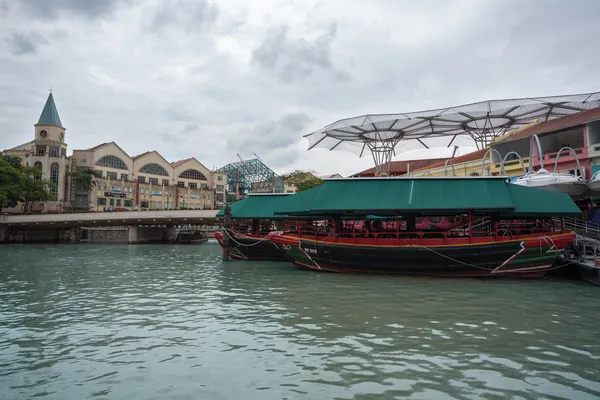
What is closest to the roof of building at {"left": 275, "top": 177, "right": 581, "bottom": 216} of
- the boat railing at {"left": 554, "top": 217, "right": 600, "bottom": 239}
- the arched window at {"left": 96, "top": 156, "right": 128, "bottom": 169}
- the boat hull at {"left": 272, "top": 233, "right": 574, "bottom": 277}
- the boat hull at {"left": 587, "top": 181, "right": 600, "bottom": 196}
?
the boat hull at {"left": 272, "top": 233, "right": 574, "bottom": 277}

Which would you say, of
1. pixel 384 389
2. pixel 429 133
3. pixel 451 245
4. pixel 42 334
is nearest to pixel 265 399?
pixel 384 389

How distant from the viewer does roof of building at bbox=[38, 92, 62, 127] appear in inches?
3144

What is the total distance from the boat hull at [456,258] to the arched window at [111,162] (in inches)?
2905

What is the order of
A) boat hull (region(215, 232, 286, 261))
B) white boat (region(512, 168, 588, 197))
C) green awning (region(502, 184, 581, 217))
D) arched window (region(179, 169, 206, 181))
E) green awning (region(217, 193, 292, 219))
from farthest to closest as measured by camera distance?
1. arched window (region(179, 169, 206, 181))
2. green awning (region(217, 193, 292, 219))
3. boat hull (region(215, 232, 286, 261))
4. white boat (region(512, 168, 588, 197))
5. green awning (region(502, 184, 581, 217))

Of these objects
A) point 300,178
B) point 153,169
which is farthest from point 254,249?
point 153,169

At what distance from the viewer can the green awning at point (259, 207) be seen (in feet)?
114

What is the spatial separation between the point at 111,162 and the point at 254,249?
64.3 meters

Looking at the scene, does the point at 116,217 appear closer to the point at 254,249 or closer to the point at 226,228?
the point at 226,228

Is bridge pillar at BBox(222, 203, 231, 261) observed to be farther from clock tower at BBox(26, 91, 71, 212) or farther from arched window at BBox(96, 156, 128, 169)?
arched window at BBox(96, 156, 128, 169)

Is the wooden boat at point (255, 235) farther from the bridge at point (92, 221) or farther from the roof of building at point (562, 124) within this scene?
the roof of building at point (562, 124)

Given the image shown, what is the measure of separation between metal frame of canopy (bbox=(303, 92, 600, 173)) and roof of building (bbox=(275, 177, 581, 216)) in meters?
16.7

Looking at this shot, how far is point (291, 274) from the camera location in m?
24.2

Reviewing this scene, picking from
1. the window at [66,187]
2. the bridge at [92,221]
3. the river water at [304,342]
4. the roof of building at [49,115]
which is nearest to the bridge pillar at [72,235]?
the bridge at [92,221]

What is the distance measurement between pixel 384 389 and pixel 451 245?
14646mm
